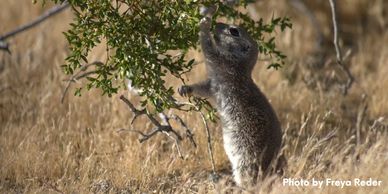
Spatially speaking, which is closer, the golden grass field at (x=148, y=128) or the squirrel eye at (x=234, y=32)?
the golden grass field at (x=148, y=128)

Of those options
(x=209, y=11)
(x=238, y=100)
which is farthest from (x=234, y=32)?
(x=238, y=100)

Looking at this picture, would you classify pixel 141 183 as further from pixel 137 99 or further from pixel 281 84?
pixel 281 84

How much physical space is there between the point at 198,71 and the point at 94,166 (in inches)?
90.8

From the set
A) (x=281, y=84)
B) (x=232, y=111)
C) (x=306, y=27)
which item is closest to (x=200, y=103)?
(x=232, y=111)

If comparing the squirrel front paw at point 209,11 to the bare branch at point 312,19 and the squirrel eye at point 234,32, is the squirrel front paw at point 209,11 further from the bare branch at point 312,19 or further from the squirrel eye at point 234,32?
the bare branch at point 312,19

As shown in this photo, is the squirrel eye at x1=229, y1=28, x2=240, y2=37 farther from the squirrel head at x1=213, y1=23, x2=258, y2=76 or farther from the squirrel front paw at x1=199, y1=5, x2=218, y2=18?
the squirrel front paw at x1=199, y1=5, x2=218, y2=18

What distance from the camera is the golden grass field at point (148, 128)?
5.70 m

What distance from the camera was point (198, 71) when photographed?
7996 millimetres

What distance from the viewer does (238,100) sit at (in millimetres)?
5801

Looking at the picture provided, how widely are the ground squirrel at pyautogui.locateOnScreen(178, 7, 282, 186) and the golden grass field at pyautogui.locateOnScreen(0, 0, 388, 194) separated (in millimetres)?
252

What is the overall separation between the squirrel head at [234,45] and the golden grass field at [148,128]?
0.82 m

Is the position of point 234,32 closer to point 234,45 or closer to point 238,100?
point 234,45

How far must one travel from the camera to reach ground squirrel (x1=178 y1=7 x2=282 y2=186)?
5676mm

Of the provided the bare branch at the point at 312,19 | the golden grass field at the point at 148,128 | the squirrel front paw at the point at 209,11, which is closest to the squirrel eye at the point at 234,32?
the squirrel front paw at the point at 209,11
